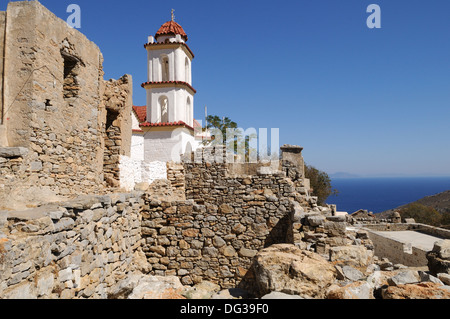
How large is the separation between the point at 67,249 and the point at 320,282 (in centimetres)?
339

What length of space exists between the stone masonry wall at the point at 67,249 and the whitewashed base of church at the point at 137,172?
2862 millimetres

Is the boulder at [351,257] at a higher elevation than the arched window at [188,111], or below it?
below

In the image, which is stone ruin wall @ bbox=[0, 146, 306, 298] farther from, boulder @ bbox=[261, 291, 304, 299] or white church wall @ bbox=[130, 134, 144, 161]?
white church wall @ bbox=[130, 134, 144, 161]

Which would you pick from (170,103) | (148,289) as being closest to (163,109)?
(170,103)

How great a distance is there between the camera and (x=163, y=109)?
24.4 metres

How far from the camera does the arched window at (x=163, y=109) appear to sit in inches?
937

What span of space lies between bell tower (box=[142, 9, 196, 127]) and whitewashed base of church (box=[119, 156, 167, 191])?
12.3m

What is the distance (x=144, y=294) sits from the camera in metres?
4.42

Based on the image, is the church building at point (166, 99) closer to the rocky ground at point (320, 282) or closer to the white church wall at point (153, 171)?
the white church wall at point (153, 171)

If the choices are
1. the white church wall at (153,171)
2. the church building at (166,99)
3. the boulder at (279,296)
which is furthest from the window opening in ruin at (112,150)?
the church building at (166,99)

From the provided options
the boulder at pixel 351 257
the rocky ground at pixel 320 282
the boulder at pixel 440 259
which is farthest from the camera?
the boulder at pixel 351 257

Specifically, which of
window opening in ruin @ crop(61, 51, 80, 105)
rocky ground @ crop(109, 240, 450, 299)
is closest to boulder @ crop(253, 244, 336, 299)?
rocky ground @ crop(109, 240, 450, 299)
